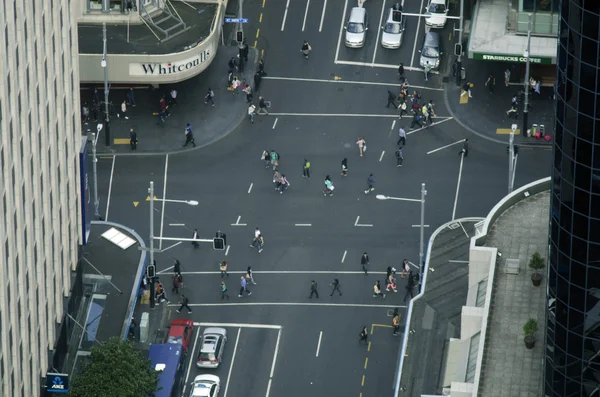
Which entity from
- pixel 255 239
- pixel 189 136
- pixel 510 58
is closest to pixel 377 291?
pixel 255 239

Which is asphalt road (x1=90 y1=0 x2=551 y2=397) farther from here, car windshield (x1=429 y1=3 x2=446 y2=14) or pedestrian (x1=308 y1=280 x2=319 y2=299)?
car windshield (x1=429 y1=3 x2=446 y2=14)

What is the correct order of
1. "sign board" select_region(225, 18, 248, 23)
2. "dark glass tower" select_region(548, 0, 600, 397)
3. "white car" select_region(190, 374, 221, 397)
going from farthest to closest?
"sign board" select_region(225, 18, 248, 23) < "white car" select_region(190, 374, 221, 397) < "dark glass tower" select_region(548, 0, 600, 397)

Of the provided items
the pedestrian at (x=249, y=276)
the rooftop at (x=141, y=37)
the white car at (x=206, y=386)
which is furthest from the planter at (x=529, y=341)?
the rooftop at (x=141, y=37)

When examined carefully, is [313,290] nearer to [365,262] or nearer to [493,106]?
[365,262]

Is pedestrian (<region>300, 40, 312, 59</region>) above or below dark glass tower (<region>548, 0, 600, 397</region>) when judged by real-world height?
below

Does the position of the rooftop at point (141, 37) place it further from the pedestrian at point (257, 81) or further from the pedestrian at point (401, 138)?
the pedestrian at point (401, 138)

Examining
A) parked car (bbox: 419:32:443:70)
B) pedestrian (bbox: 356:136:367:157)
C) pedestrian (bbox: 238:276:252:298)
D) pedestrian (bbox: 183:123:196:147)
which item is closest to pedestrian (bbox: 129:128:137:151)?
pedestrian (bbox: 183:123:196:147)
